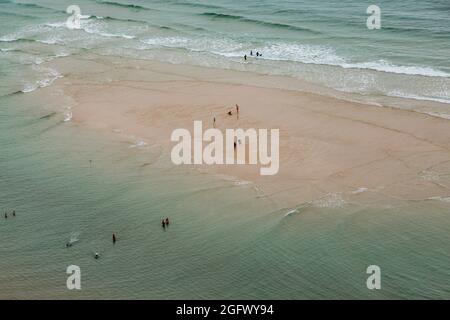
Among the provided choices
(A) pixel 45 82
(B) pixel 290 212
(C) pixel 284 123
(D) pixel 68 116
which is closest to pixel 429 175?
(B) pixel 290 212

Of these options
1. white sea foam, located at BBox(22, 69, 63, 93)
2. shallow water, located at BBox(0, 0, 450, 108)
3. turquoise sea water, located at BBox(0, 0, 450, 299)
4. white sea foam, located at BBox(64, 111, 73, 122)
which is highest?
shallow water, located at BBox(0, 0, 450, 108)

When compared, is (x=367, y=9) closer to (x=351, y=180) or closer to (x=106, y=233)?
(x=351, y=180)

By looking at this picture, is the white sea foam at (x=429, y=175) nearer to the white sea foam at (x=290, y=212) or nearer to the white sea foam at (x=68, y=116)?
the white sea foam at (x=290, y=212)

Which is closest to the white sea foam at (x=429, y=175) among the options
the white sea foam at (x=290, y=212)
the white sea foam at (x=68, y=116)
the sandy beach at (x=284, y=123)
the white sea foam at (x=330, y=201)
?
the sandy beach at (x=284, y=123)

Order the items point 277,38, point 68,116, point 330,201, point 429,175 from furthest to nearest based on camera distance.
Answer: point 277,38, point 68,116, point 429,175, point 330,201

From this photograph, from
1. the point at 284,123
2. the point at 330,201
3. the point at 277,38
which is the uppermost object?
the point at 277,38

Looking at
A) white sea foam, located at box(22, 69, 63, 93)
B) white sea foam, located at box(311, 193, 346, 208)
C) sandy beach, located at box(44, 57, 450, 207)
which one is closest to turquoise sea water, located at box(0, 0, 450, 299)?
white sea foam, located at box(311, 193, 346, 208)

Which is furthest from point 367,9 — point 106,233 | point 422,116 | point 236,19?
point 106,233

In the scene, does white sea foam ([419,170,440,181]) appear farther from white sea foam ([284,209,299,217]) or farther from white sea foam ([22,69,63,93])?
white sea foam ([22,69,63,93])

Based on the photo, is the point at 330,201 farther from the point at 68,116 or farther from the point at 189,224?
the point at 68,116
